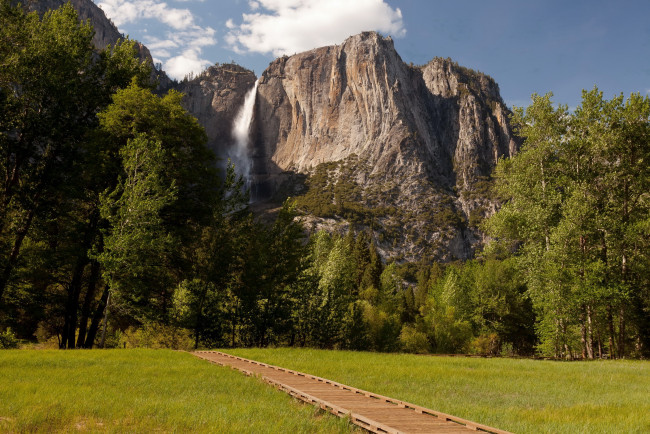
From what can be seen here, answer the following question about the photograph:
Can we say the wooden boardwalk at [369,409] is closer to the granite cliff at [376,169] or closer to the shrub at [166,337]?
the shrub at [166,337]

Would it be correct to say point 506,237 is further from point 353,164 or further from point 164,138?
point 353,164

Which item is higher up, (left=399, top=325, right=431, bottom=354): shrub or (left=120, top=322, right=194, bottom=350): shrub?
(left=120, top=322, right=194, bottom=350): shrub

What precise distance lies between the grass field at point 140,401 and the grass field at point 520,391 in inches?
144

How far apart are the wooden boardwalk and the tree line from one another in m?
13.0

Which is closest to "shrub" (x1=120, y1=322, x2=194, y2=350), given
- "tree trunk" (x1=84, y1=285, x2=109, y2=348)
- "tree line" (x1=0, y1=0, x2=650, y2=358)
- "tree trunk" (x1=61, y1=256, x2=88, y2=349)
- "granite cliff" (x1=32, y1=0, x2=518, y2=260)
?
"tree line" (x1=0, y1=0, x2=650, y2=358)

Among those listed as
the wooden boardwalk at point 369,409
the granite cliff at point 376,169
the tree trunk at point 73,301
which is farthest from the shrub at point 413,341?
the granite cliff at point 376,169

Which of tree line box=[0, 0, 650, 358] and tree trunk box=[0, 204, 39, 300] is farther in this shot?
tree line box=[0, 0, 650, 358]

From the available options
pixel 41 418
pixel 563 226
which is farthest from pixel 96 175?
pixel 563 226

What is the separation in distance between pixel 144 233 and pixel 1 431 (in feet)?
53.1

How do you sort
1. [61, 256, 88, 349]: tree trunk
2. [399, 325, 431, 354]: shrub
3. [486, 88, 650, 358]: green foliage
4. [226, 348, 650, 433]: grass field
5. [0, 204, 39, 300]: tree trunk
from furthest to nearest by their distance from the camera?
[399, 325, 431, 354]: shrub, [486, 88, 650, 358]: green foliage, [61, 256, 88, 349]: tree trunk, [0, 204, 39, 300]: tree trunk, [226, 348, 650, 433]: grass field

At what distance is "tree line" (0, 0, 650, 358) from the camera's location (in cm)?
2352

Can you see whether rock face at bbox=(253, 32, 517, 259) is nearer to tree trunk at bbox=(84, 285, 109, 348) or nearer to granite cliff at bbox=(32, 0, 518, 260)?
granite cliff at bbox=(32, 0, 518, 260)

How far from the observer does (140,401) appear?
9.06 metres

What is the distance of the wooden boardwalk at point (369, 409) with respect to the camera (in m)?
7.70
